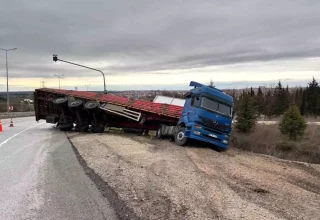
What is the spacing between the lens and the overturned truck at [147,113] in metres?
15.9

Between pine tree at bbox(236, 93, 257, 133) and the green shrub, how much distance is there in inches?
120

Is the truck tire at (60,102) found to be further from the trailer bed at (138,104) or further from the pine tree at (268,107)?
the pine tree at (268,107)

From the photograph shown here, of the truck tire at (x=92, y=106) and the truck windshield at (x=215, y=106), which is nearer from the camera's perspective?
the truck windshield at (x=215, y=106)

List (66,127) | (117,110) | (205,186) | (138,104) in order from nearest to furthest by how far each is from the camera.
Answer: (205,186)
(117,110)
(138,104)
(66,127)

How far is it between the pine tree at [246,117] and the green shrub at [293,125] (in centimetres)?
306

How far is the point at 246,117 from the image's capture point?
116ft

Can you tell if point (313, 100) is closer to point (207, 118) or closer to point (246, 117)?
point (246, 117)

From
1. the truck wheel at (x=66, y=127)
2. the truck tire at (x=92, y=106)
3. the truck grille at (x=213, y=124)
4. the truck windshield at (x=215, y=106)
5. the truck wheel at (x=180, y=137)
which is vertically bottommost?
the truck wheel at (x=66, y=127)

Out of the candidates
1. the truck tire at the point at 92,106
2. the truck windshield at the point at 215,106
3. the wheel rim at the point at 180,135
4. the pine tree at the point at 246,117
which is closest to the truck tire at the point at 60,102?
the truck tire at the point at 92,106

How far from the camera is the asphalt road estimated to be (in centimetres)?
581

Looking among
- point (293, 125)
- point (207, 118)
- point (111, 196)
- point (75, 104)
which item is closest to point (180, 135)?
point (207, 118)

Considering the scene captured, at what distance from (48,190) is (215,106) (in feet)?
33.2

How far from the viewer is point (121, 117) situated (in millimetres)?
21406

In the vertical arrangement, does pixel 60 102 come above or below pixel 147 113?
above
